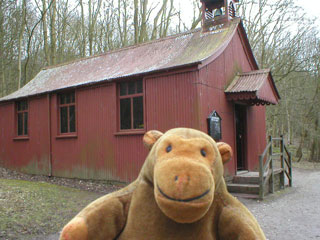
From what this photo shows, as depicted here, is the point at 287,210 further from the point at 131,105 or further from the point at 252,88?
the point at 131,105

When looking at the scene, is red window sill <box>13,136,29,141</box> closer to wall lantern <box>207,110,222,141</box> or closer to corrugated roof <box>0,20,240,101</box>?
corrugated roof <box>0,20,240,101</box>

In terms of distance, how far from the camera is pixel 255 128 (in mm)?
12023

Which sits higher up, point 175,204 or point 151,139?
point 151,139

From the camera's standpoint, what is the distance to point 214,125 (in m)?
9.02

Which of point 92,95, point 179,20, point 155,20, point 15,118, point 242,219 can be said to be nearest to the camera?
point 242,219

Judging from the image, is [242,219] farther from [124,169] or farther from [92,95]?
[92,95]

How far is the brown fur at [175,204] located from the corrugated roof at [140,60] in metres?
6.65

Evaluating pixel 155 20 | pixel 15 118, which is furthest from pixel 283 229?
pixel 155 20

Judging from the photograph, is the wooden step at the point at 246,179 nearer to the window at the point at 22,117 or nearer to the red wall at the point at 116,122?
the red wall at the point at 116,122

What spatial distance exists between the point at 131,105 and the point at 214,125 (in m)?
2.83

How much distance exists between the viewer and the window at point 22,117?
13.9 metres

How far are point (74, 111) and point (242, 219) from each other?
10548 millimetres

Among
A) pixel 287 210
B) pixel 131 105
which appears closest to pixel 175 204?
pixel 287 210

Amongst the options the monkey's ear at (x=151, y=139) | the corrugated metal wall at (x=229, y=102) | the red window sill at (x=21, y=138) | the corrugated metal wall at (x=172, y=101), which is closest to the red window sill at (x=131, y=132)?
the corrugated metal wall at (x=172, y=101)
